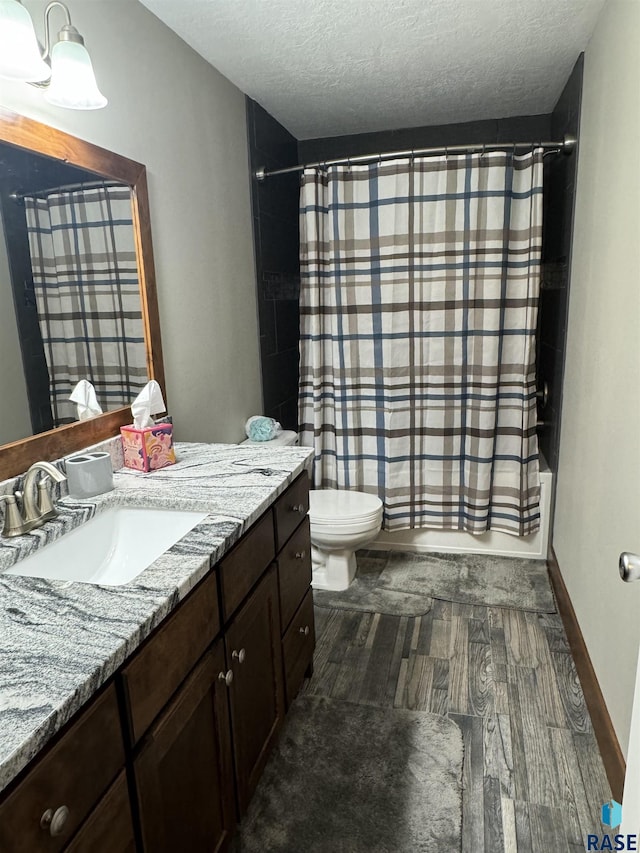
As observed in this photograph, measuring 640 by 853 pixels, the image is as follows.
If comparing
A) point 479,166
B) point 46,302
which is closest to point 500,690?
point 46,302

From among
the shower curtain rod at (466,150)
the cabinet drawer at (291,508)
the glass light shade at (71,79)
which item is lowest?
the cabinet drawer at (291,508)

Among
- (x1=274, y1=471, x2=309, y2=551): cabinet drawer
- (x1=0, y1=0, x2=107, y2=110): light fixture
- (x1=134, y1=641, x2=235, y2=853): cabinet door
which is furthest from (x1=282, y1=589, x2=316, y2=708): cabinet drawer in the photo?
(x1=0, y1=0, x2=107, y2=110): light fixture

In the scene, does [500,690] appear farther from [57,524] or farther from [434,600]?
[57,524]

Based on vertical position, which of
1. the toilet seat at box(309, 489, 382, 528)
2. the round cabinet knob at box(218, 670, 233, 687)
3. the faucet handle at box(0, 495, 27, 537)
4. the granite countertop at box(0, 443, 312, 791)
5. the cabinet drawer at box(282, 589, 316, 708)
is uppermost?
the faucet handle at box(0, 495, 27, 537)

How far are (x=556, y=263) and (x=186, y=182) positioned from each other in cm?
180

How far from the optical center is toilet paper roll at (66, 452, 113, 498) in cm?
146

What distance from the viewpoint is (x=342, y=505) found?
99.9 inches

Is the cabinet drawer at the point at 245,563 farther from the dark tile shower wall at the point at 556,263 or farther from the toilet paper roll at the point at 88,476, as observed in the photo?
the dark tile shower wall at the point at 556,263

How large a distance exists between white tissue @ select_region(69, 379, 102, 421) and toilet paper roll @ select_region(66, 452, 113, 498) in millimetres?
164

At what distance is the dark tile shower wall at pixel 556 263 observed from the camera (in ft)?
7.88

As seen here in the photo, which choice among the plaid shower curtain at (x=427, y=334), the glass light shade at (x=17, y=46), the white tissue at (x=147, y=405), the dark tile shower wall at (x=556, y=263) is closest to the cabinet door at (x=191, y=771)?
the white tissue at (x=147, y=405)

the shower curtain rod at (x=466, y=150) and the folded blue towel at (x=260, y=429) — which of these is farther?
the folded blue towel at (x=260, y=429)

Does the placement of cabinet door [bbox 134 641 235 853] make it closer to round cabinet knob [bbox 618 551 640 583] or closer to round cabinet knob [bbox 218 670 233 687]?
round cabinet knob [bbox 218 670 233 687]

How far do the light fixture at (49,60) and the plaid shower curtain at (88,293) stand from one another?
0.82 feet
